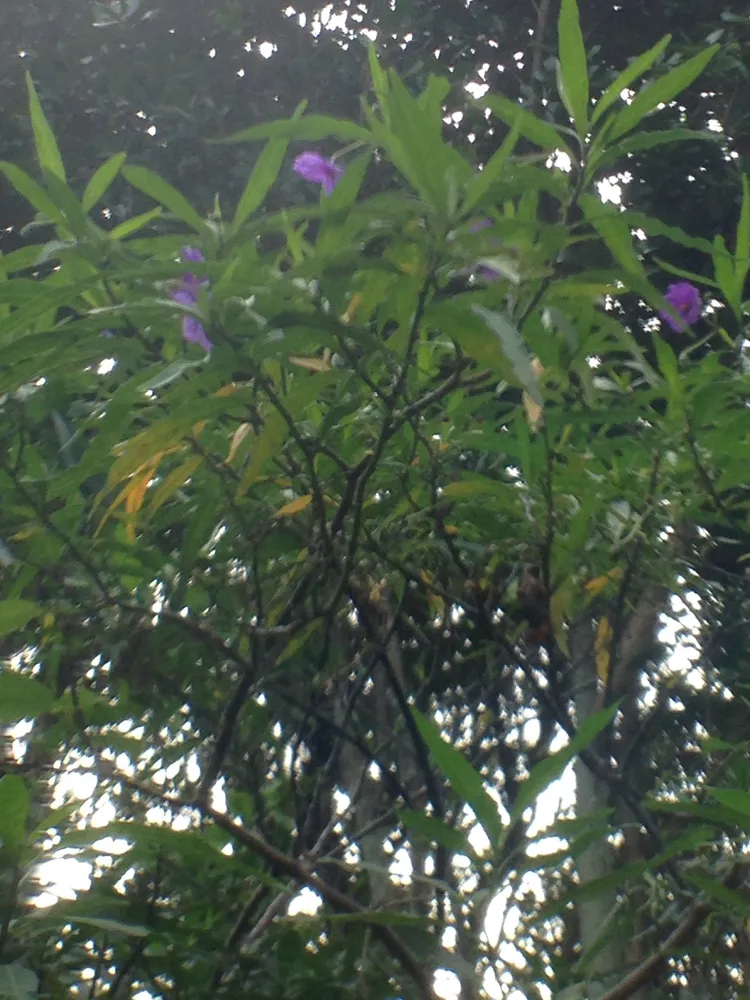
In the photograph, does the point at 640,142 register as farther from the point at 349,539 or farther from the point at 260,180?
the point at 349,539

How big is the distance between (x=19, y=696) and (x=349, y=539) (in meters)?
0.38

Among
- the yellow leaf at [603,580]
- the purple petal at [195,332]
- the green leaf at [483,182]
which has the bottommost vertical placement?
the yellow leaf at [603,580]

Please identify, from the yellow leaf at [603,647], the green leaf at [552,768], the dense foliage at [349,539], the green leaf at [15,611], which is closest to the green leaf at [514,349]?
the dense foliage at [349,539]

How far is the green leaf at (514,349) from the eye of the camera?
597 millimetres

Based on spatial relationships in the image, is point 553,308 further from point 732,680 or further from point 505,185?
point 732,680

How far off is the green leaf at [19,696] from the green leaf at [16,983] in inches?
6.3

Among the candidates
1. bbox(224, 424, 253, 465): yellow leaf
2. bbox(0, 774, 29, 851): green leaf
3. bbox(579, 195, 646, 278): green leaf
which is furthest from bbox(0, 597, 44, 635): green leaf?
bbox(579, 195, 646, 278): green leaf

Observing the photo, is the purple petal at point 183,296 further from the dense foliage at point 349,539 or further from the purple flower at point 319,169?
the purple flower at point 319,169

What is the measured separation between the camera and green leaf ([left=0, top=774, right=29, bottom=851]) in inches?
27.8

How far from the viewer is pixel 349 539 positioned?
3.31 feet

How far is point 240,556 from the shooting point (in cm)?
105

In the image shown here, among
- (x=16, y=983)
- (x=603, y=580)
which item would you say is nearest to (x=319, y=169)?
(x=603, y=580)

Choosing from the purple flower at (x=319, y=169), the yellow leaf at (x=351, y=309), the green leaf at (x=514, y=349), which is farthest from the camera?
the purple flower at (x=319, y=169)

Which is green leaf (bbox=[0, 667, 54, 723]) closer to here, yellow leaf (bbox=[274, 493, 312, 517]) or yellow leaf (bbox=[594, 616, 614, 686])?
yellow leaf (bbox=[274, 493, 312, 517])
